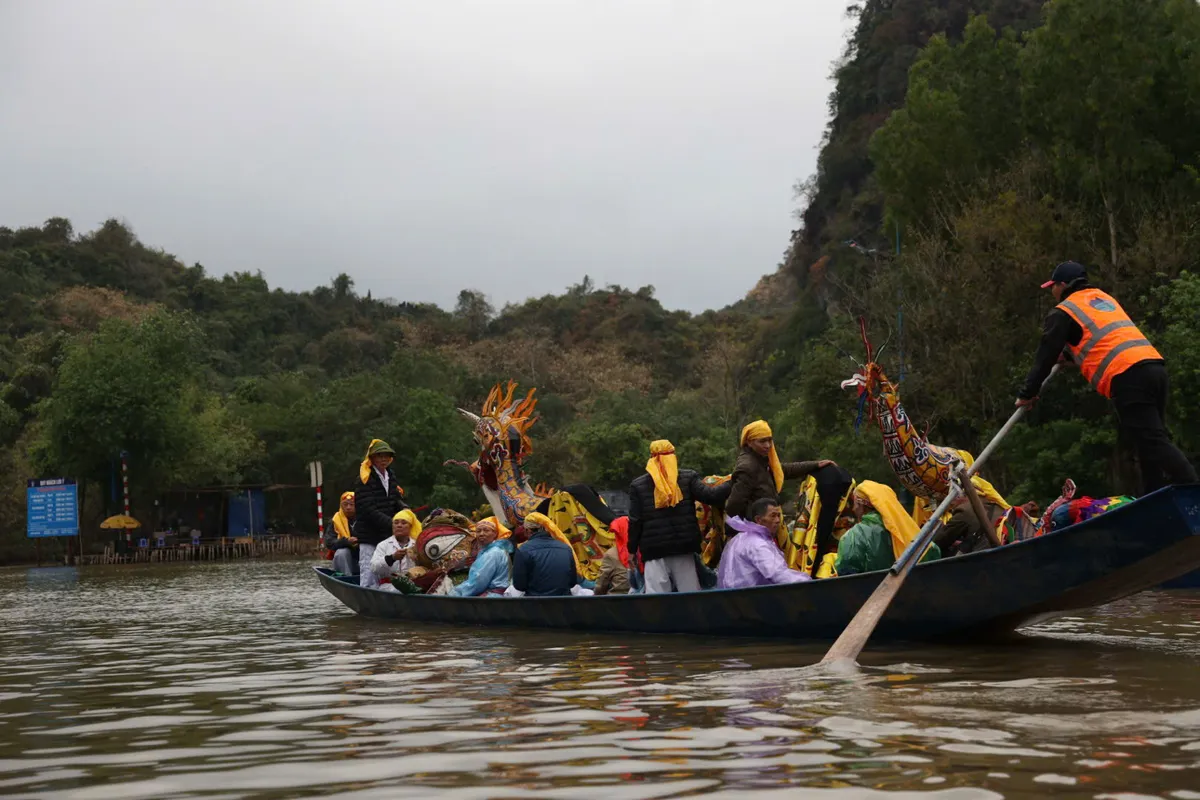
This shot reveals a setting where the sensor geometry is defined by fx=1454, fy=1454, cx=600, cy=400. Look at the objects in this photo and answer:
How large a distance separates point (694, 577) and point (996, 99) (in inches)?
797

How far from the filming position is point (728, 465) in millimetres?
47750

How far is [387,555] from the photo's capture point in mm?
14500

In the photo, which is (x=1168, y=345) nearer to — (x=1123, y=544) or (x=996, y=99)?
(x=996, y=99)

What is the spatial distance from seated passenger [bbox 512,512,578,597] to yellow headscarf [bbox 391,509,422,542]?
2.16 meters

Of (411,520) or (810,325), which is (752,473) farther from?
(810,325)

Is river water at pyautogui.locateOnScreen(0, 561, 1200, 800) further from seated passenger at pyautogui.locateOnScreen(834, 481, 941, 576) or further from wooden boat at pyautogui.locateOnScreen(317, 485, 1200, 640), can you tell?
seated passenger at pyautogui.locateOnScreen(834, 481, 941, 576)

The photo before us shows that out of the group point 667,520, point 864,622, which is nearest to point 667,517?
point 667,520

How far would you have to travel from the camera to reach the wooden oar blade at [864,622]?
8.57 meters

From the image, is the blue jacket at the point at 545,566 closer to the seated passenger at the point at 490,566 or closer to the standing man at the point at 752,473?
the seated passenger at the point at 490,566

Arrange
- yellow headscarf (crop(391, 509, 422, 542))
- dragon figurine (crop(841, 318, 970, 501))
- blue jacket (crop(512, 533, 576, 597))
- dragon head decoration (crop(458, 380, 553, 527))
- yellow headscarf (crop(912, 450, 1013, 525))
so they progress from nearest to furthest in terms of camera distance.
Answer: yellow headscarf (crop(912, 450, 1013, 525))
dragon figurine (crop(841, 318, 970, 501))
blue jacket (crop(512, 533, 576, 597))
yellow headscarf (crop(391, 509, 422, 542))
dragon head decoration (crop(458, 380, 553, 527))

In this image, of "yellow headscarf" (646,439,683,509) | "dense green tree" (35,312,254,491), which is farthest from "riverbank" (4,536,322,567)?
"yellow headscarf" (646,439,683,509)

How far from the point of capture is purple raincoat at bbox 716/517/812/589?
10.4 m

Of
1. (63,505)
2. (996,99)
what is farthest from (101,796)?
(63,505)

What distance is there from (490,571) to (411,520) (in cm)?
173
